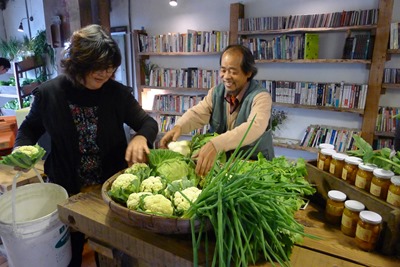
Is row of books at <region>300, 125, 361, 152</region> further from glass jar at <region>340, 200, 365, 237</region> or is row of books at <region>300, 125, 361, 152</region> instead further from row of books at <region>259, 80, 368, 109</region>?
glass jar at <region>340, 200, 365, 237</region>

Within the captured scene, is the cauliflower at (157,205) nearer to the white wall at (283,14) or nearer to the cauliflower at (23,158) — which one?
the cauliflower at (23,158)

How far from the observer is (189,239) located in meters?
0.86

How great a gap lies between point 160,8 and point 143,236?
4304mm

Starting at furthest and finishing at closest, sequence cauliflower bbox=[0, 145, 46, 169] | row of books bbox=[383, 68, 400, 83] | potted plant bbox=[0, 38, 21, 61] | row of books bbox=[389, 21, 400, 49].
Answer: potted plant bbox=[0, 38, 21, 61]
row of books bbox=[383, 68, 400, 83]
row of books bbox=[389, 21, 400, 49]
cauliflower bbox=[0, 145, 46, 169]

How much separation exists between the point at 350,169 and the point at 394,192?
190mm

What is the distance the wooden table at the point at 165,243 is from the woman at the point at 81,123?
415 mm

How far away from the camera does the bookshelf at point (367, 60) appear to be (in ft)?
9.41

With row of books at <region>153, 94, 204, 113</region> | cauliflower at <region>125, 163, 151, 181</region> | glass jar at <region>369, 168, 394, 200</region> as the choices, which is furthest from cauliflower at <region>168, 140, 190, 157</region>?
row of books at <region>153, 94, 204, 113</region>

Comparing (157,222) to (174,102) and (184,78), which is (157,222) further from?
(174,102)

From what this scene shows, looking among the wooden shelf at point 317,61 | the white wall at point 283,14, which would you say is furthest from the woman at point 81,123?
the white wall at point 283,14

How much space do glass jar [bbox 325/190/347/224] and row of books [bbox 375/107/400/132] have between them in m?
2.60

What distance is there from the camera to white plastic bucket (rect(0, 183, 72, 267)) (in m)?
1.22

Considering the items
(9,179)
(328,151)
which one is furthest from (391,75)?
(9,179)

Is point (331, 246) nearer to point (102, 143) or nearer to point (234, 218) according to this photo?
point (234, 218)
